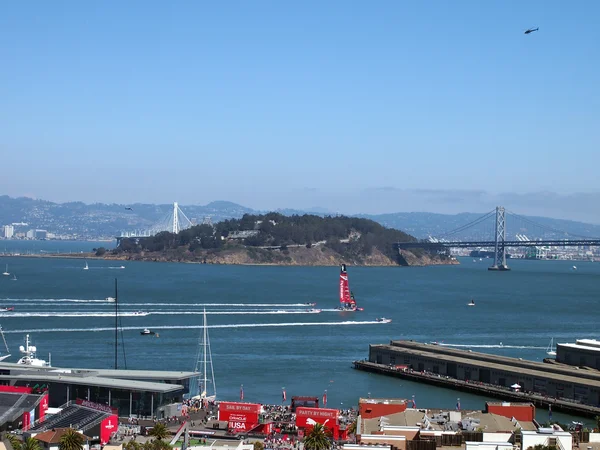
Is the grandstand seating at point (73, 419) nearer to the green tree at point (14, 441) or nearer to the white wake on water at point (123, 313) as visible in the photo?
the green tree at point (14, 441)

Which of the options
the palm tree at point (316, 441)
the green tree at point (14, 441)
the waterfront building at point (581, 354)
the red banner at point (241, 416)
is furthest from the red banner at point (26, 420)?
the waterfront building at point (581, 354)

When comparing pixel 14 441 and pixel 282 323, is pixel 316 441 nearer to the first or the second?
pixel 14 441

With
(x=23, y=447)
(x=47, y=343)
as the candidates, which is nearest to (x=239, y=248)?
(x=47, y=343)

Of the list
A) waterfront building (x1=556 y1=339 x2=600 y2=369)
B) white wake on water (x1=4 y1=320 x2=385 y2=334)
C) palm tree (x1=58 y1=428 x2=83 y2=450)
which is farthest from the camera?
white wake on water (x1=4 y1=320 x2=385 y2=334)

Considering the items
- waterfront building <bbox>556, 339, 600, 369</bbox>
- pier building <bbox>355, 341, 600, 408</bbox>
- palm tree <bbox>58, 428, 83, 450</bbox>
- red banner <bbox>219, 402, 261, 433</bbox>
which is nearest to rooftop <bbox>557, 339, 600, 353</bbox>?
waterfront building <bbox>556, 339, 600, 369</bbox>

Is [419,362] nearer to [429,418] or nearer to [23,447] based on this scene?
[429,418]

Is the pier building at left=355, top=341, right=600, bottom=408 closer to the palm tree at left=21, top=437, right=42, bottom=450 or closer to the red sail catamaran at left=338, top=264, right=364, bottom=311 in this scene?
the palm tree at left=21, top=437, right=42, bottom=450

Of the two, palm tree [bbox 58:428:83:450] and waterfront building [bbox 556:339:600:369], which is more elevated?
waterfront building [bbox 556:339:600:369]
